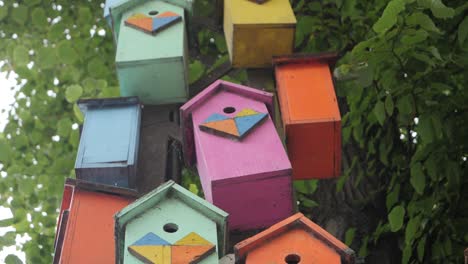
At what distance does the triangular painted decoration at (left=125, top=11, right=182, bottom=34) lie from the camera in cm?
249

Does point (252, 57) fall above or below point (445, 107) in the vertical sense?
above

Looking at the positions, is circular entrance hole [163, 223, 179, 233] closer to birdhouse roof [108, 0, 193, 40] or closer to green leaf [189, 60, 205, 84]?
birdhouse roof [108, 0, 193, 40]

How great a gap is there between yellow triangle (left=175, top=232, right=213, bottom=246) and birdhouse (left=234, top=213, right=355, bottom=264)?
8cm

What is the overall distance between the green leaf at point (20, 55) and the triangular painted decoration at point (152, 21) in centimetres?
207

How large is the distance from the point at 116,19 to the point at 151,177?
66 centimetres

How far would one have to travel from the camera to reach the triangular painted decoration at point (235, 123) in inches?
83.4

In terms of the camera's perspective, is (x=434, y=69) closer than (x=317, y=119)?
No

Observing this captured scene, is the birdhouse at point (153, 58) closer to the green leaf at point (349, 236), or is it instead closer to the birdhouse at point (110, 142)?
the birdhouse at point (110, 142)

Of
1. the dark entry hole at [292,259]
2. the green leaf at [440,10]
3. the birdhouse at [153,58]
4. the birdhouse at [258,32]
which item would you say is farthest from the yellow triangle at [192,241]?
the green leaf at [440,10]

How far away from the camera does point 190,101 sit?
7.47 ft

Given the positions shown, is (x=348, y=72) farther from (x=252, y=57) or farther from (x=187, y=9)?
(x=187, y=9)

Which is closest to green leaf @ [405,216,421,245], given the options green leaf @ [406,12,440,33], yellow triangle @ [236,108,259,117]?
green leaf @ [406,12,440,33]

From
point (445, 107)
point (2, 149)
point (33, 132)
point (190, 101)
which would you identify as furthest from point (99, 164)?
point (33, 132)

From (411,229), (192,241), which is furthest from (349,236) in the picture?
(192,241)
